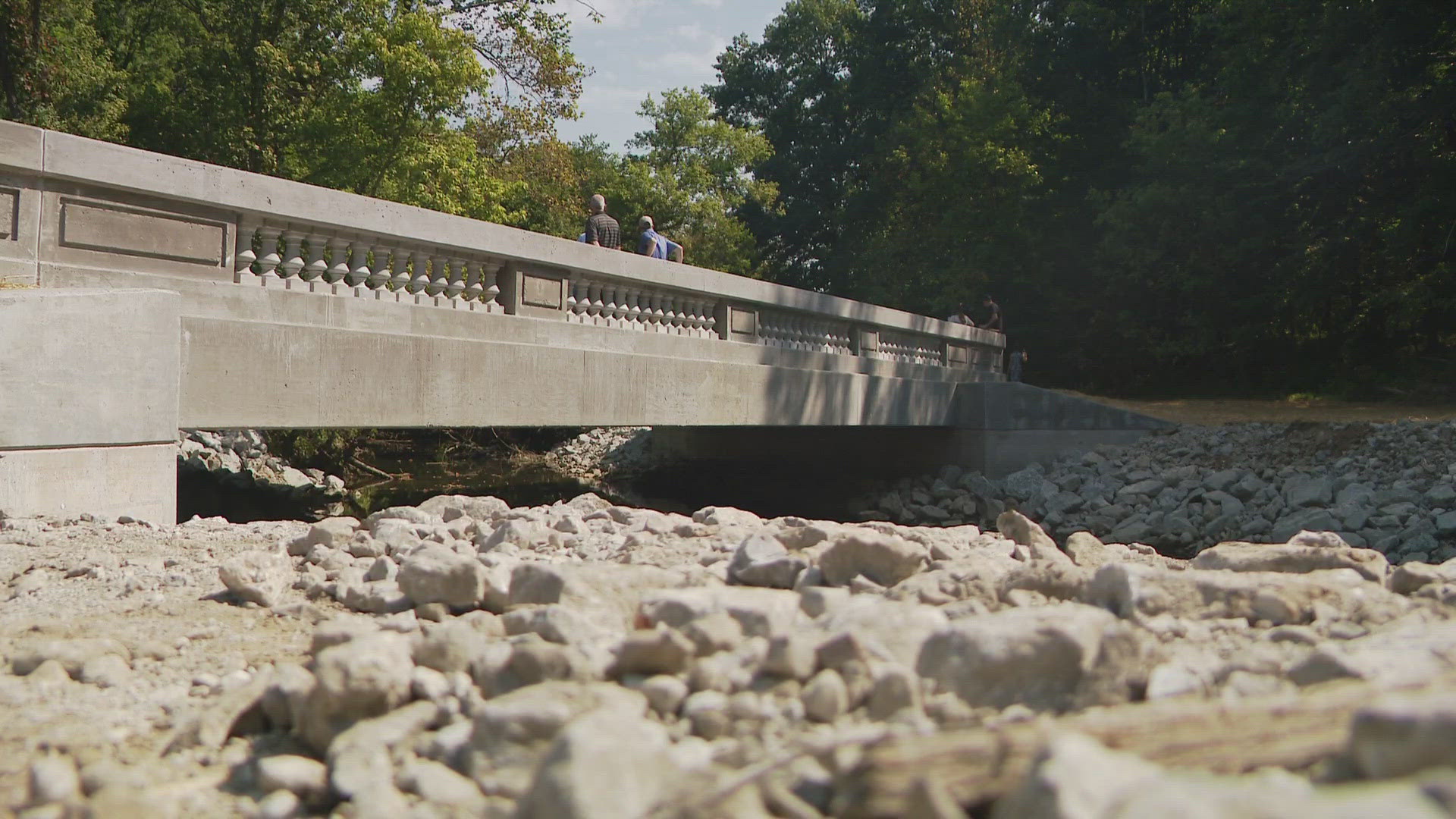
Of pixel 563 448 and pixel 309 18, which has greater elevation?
pixel 309 18

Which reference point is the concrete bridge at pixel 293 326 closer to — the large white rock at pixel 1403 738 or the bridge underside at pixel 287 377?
the bridge underside at pixel 287 377

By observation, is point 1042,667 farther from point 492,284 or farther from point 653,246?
point 653,246

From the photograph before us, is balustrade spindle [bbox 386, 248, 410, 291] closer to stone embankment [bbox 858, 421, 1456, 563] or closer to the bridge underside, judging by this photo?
the bridge underside

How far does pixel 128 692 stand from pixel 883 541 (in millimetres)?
2342

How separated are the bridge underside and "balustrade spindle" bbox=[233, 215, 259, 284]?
0.59 feet

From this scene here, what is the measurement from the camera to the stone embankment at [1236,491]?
11.9 metres

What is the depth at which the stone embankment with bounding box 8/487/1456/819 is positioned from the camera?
1.72 m

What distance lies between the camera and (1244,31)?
22656 mm

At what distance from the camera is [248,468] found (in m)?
15.1

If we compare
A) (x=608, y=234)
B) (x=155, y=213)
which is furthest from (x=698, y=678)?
(x=608, y=234)

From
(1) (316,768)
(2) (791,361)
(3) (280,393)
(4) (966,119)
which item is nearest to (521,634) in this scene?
(1) (316,768)

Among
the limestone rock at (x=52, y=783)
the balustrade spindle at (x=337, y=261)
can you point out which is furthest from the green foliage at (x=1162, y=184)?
the limestone rock at (x=52, y=783)

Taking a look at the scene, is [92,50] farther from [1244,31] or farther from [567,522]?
[1244,31]

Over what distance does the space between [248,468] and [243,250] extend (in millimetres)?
8947
